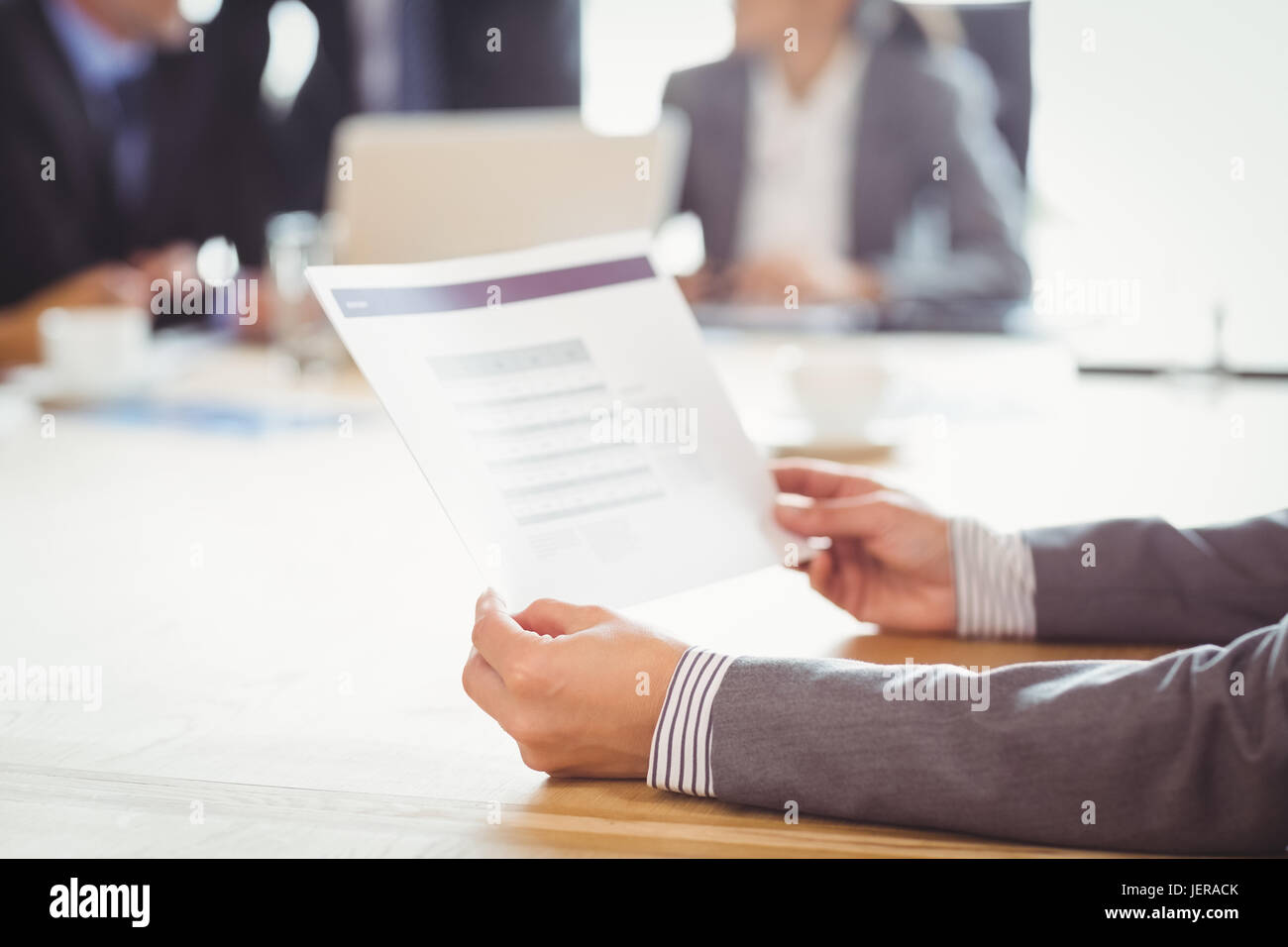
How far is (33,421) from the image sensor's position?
1.62 m

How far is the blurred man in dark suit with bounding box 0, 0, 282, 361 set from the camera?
8.95 ft

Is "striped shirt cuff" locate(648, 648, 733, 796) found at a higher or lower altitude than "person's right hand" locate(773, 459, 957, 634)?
lower

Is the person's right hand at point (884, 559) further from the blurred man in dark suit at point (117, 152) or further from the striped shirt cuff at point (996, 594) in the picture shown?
the blurred man in dark suit at point (117, 152)

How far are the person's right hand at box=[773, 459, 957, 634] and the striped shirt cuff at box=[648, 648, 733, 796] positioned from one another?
28 centimetres

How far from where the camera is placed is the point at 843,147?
309cm

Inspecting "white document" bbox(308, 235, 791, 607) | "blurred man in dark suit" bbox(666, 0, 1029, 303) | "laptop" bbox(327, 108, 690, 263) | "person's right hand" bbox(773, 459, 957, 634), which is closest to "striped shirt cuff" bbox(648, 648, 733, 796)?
"white document" bbox(308, 235, 791, 607)

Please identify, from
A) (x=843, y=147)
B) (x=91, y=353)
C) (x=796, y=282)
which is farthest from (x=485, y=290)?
(x=843, y=147)

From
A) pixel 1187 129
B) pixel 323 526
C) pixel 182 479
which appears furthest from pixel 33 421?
pixel 1187 129

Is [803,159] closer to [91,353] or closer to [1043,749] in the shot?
[91,353]

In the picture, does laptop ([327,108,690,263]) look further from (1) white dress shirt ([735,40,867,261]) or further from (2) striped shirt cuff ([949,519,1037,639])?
(1) white dress shirt ([735,40,867,261])

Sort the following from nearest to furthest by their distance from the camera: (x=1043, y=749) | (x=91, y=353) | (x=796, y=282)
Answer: (x=1043, y=749)
(x=91, y=353)
(x=796, y=282)

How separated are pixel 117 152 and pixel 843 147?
1.88 m
